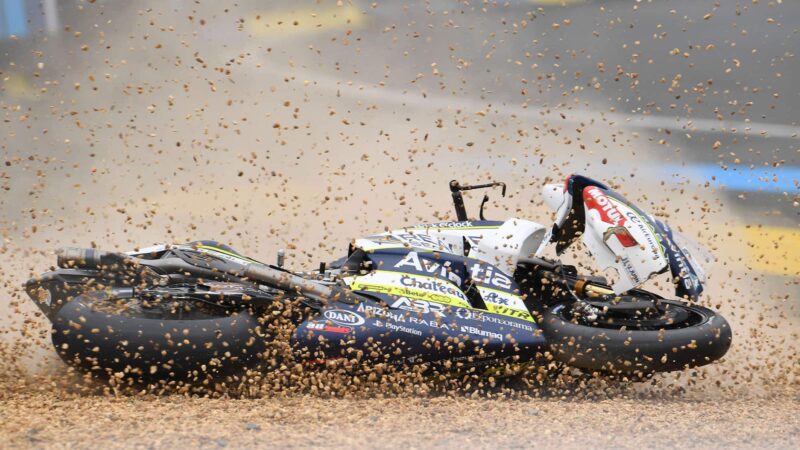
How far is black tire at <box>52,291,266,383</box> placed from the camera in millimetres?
4609

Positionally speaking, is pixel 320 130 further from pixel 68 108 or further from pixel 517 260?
pixel 517 260

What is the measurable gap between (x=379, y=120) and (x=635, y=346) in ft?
18.1

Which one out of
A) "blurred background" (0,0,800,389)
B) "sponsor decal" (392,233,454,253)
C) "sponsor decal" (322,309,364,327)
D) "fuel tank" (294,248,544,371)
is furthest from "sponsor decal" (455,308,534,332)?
"blurred background" (0,0,800,389)

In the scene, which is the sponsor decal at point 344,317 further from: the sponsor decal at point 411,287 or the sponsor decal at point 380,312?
the sponsor decal at point 411,287

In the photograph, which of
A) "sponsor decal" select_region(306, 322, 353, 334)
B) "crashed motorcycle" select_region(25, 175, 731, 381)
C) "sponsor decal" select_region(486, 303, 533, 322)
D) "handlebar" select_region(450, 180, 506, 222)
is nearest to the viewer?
"crashed motorcycle" select_region(25, 175, 731, 381)

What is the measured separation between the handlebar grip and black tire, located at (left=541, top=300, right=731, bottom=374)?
215 cm

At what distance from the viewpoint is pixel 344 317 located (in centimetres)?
489

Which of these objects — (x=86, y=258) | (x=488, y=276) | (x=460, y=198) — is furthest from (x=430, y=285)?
(x=86, y=258)

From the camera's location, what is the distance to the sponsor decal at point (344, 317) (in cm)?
488

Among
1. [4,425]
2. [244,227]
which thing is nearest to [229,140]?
[244,227]

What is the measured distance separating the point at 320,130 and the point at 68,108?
245 centimetres

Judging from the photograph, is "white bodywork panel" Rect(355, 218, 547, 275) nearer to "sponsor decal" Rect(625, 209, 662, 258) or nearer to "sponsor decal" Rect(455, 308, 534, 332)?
"sponsor decal" Rect(455, 308, 534, 332)

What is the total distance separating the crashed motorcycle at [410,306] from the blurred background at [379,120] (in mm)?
2198

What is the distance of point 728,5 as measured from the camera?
36.1ft
